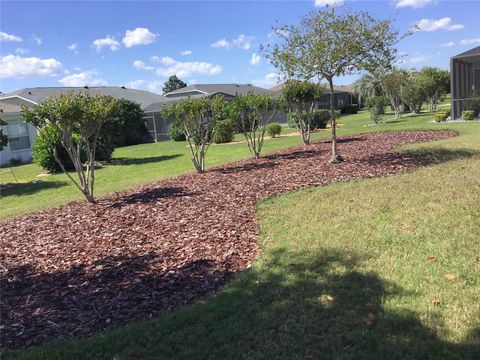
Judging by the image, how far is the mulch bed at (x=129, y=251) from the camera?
4043 mm

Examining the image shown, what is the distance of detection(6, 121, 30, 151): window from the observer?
24.6m

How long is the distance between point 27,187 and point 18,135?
41.6 feet

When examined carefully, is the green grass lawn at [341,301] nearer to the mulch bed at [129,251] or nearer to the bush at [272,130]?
the mulch bed at [129,251]

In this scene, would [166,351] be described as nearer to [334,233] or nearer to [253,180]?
[334,233]

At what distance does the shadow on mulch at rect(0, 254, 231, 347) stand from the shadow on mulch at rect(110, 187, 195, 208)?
112 inches

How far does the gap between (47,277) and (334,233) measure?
3424 millimetres

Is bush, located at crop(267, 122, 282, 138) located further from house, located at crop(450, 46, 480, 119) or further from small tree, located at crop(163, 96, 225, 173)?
small tree, located at crop(163, 96, 225, 173)

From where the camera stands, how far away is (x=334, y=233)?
224 inches

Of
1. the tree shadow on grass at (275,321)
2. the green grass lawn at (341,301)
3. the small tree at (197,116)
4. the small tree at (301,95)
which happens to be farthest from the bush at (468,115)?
the tree shadow on grass at (275,321)

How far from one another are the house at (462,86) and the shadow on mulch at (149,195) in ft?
65.7

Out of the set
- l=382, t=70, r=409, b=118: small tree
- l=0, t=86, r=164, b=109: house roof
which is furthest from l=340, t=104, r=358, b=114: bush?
l=0, t=86, r=164, b=109: house roof

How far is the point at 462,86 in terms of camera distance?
25.9 metres

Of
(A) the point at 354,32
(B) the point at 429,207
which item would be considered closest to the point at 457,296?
(B) the point at 429,207

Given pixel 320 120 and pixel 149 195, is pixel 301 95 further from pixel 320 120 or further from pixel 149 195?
pixel 320 120
